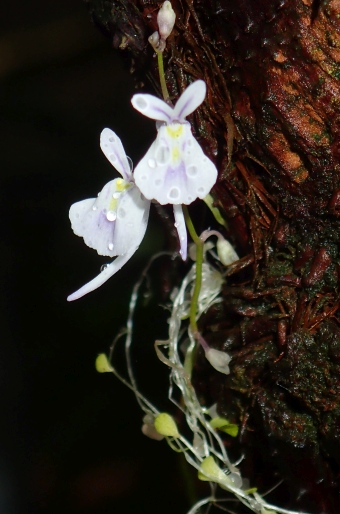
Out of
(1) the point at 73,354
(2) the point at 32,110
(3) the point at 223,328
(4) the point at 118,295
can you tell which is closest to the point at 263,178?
(3) the point at 223,328

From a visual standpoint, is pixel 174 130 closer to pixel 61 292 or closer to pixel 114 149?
pixel 114 149

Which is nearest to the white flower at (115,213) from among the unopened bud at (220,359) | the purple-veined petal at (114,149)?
the purple-veined petal at (114,149)

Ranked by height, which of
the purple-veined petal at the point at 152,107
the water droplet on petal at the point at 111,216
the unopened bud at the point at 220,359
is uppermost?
the purple-veined petal at the point at 152,107

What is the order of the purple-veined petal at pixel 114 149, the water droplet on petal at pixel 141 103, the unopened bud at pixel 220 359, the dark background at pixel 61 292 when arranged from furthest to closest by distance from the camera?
the dark background at pixel 61 292
the unopened bud at pixel 220 359
the purple-veined petal at pixel 114 149
the water droplet on petal at pixel 141 103

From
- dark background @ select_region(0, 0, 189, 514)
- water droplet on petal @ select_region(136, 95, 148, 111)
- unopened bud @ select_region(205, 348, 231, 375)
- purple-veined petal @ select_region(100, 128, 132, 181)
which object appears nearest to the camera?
water droplet on petal @ select_region(136, 95, 148, 111)

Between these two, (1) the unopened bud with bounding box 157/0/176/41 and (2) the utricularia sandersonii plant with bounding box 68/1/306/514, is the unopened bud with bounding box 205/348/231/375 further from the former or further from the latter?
(1) the unopened bud with bounding box 157/0/176/41

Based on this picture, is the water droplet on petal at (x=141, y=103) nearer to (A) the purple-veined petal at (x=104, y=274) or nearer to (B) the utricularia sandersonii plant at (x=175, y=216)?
(B) the utricularia sandersonii plant at (x=175, y=216)

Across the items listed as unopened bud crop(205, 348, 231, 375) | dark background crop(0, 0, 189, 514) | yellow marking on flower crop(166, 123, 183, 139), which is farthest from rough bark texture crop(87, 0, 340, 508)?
dark background crop(0, 0, 189, 514)
